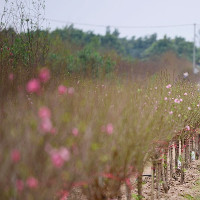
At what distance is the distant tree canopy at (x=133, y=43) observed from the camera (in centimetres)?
4200

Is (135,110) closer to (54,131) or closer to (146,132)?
(146,132)

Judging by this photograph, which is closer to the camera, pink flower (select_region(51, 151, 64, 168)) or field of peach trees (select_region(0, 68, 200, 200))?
pink flower (select_region(51, 151, 64, 168))

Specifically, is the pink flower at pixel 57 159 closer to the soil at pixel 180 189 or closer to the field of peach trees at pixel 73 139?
the field of peach trees at pixel 73 139

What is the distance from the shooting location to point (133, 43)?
57062mm

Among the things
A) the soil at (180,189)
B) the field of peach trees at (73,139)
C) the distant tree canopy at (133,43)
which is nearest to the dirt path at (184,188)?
the soil at (180,189)

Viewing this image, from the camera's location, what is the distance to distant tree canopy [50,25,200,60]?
1654 inches

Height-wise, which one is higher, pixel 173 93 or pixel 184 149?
pixel 173 93

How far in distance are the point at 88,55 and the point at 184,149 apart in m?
16.5

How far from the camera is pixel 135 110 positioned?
4.18m

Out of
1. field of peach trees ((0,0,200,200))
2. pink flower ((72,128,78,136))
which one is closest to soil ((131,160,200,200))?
field of peach trees ((0,0,200,200))

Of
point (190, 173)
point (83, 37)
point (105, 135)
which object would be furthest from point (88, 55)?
point (83, 37)

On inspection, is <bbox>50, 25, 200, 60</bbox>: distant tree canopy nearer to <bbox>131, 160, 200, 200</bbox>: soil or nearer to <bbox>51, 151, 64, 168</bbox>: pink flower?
<bbox>131, 160, 200, 200</bbox>: soil

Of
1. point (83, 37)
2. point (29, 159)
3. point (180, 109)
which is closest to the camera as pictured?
point (29, 159)

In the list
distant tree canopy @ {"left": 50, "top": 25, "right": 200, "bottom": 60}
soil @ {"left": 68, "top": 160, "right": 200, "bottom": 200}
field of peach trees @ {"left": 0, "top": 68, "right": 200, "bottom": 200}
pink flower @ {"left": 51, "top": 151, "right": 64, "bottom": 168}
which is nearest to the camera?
pink flower @ {"left": 51, "top": 151, "right": 64, "bottom": 168}
